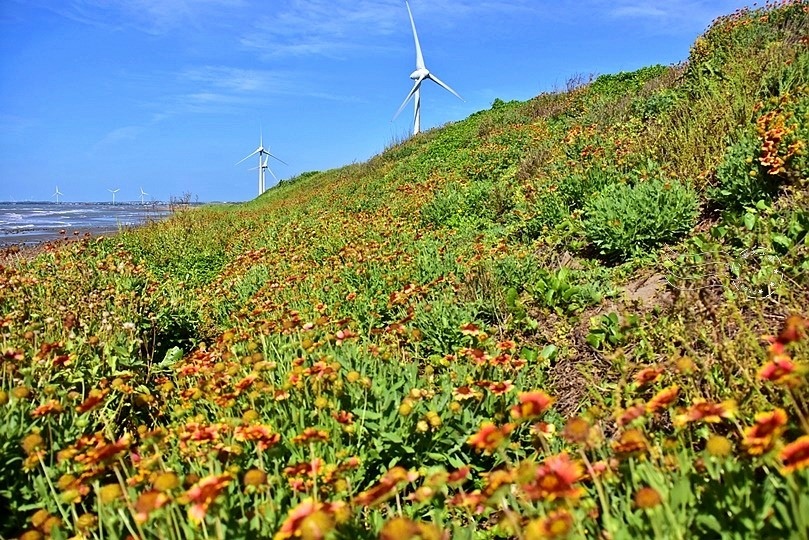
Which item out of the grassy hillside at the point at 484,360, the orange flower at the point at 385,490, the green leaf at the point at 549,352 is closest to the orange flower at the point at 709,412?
the grassy hillside at the point at 484,360

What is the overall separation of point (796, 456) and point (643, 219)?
373 centimetres

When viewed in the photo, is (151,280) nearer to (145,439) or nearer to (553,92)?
(145,439)

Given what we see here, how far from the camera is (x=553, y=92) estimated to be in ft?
60.2

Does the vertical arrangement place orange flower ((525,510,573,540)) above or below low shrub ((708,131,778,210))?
below

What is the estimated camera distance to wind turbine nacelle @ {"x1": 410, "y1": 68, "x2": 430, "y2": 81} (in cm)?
2425

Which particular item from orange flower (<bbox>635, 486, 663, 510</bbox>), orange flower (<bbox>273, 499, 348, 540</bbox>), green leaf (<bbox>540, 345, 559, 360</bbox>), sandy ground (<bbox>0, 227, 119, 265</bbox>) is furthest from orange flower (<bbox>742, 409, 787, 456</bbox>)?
sandy ground (<bbox>0, 227, 119, 265</bbox>)

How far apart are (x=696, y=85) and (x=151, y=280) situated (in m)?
7.61

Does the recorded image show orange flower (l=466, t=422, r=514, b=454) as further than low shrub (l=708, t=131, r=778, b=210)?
No

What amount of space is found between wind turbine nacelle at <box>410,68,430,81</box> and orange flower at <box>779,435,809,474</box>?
24.5 meters

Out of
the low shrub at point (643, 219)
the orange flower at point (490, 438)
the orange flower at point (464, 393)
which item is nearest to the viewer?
the orange flower at point (490, 438)

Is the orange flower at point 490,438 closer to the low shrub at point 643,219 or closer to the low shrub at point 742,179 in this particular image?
the low shrub at point 643,219

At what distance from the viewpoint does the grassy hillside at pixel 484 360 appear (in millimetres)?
1634

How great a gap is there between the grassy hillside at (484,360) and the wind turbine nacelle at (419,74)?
16.2 metres

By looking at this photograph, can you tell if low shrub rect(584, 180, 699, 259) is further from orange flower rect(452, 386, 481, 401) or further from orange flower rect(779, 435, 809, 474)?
orange flower rect(779, 435, 809, 474)
